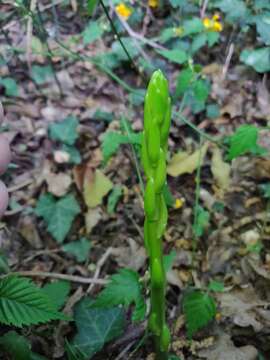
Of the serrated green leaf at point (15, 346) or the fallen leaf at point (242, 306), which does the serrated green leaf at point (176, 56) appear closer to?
the fallen leaf at point (242, 306)

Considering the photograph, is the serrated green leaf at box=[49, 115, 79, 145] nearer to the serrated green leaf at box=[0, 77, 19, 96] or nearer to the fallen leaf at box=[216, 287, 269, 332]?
the serrated green leaf at box=[0, 77, 19, 96]

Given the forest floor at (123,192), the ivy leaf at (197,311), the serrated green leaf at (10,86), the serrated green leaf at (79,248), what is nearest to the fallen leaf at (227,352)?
the forest floor at (123,192)

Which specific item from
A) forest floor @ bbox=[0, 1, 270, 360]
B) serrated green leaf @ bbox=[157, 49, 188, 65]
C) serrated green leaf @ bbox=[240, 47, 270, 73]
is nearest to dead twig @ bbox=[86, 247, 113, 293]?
forest floor @ bbox=[0, 1, 270, 360]

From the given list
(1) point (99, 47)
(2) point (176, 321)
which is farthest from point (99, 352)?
(1) point (99, 47)

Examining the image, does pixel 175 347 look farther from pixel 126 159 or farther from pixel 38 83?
pixel 38 83

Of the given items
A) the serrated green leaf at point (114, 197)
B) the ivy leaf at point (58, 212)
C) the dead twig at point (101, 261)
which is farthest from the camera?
the serrated green leaf at point (114, 197)

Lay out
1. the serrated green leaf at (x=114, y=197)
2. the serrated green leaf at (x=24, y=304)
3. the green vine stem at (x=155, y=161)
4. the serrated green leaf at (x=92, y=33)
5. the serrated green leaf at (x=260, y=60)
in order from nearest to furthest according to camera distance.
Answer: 1. the green vine stem at (x=155, y=161)
2. the serrated green leaf at (x=24, y=304)
3. the serrated green leaf at (x=114, y=197)
4. the serrated green leaf at (x=260, y=60)
5. the serrated green leaf at (x=92, y=33)
